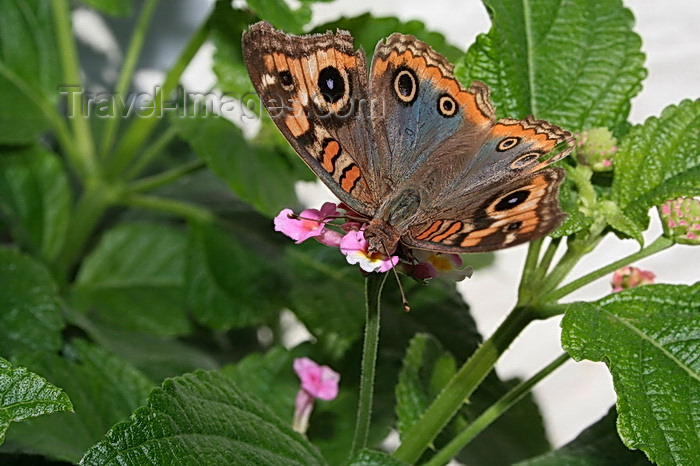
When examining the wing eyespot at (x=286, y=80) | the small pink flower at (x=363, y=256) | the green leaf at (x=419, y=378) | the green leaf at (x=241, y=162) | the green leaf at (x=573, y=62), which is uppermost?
the green leaf at (x=573, y=62)

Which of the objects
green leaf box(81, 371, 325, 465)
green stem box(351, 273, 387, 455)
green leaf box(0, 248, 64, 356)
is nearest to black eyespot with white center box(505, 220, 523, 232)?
green stem box(351, 273, 387, 455)

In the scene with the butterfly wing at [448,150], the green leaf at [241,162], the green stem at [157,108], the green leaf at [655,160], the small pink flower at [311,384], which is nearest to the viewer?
the butterfly wing at [448,150]

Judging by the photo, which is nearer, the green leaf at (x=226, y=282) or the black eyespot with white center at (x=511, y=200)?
the black eyespot with white center at (x=511, y=200)

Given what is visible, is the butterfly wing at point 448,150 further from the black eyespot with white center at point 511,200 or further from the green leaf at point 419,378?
the green leaf at point 419,378

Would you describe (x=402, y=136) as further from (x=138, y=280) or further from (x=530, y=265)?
(x=138, y=280)

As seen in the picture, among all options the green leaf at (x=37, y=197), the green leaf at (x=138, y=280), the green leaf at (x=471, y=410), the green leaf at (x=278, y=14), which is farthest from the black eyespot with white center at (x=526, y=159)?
the green leaf at (x=37, y=197)

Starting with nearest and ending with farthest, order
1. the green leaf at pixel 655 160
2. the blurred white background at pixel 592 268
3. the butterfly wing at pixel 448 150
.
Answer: the butterfly wing at pixel 448 150, the green leaf at pixel 655 160, the blurred white background at pixel 592 268

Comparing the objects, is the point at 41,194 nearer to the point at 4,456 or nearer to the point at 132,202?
the point at 132,202
